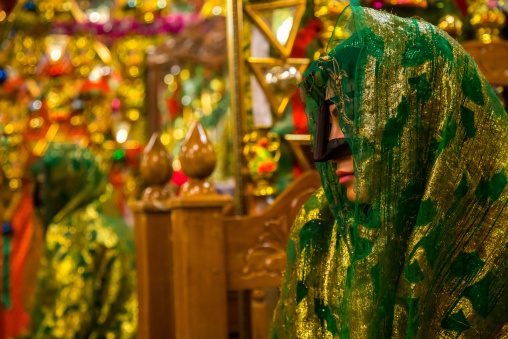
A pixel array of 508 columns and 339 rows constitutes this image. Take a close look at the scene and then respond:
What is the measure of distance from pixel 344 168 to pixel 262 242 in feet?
2.50

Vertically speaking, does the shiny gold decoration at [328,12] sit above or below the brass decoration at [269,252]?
above

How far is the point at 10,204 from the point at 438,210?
434 cm

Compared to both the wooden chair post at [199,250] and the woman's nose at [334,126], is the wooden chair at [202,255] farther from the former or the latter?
the woman's nose at [334,126]

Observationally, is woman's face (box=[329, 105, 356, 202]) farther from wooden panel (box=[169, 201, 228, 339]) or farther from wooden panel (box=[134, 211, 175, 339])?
wooden panel (box=[134, 211, 175, 339])

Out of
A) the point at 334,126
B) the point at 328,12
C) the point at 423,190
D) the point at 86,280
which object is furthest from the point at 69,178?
the point at 423,190

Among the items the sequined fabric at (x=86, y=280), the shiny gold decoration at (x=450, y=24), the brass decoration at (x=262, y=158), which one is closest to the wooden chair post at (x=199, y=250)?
the brass decoration at (x=262, y=158)

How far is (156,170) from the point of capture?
189 centimetres

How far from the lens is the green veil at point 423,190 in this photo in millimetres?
861

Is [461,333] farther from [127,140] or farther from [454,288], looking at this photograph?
[127,140]

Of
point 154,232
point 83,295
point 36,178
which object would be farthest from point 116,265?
point 154,232

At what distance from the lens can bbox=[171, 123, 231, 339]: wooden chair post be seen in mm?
1558

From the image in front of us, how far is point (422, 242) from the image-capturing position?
849 millimetres

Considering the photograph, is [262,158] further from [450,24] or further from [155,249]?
[450,24]

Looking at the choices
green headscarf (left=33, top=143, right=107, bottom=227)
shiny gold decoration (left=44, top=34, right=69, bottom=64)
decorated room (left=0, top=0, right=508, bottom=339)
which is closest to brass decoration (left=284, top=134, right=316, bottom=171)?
decorated room (left=0, top=0, right=508, bottom=339)
